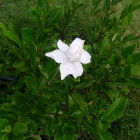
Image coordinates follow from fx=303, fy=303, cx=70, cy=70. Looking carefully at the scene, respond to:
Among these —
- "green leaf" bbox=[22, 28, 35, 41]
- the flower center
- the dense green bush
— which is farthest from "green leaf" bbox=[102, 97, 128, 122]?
"green leaf" bbox=[22, 28, 35, 41]

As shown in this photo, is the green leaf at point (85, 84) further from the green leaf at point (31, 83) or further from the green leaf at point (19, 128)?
the green leaf at point (19, 128)

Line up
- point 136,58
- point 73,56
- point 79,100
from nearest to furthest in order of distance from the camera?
point 73,56, point 136,58, point 79,100

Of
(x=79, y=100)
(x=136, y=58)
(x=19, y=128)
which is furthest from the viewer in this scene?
(x=79, y=100)

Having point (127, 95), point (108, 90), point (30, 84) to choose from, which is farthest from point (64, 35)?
point (30, 84)

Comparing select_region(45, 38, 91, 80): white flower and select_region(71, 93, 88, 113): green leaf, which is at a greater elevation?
select_region(71, 93, 88, 113): green leaf

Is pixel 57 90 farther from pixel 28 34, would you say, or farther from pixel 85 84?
pixel 28 34

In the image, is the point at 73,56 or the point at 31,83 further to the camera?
the point at 31,83

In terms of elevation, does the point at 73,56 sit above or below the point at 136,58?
below

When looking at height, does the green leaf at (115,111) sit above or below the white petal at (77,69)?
below

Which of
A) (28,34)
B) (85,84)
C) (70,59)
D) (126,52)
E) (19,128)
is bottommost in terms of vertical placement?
(19,128)

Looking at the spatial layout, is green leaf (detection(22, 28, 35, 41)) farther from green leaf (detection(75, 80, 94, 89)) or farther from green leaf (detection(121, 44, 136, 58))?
green leaf (detection(121, 44, 136, 58))

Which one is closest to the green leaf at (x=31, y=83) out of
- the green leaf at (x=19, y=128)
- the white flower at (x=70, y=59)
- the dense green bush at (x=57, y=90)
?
the dense green bush at (x=57, y=90)

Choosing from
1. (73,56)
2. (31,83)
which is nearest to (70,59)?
(73,56)
